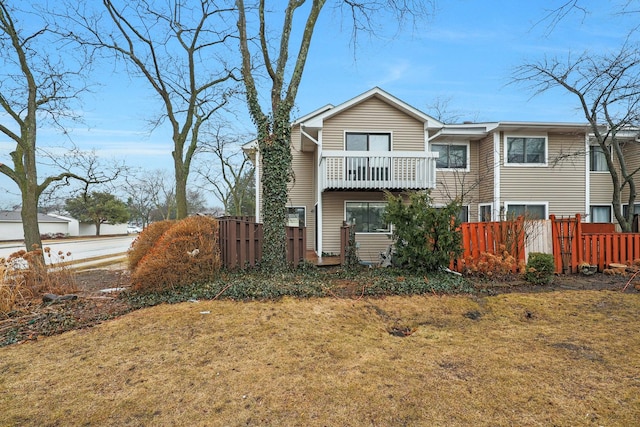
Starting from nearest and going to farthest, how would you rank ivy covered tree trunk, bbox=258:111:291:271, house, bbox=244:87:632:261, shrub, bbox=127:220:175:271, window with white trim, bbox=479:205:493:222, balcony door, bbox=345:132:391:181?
shrub, bbox=127:220:175:271 < ivy covered tree trunk, bbox=258:111:291:271 < balcony door, bbox=345:132:391:181 < house, bbox=244:87:632:261 < window with white trim, bbox=479:205:493:222

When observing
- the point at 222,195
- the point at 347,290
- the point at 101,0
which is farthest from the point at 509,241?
the point at 222,195

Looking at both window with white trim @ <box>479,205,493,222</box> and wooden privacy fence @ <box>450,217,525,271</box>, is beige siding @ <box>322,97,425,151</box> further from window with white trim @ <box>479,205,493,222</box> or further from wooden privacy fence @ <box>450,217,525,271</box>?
wooden privacy fence @ <box>450,217,525,271</box>

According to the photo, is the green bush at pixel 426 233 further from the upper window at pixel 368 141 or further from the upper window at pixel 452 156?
the upper window at pixel 452 156

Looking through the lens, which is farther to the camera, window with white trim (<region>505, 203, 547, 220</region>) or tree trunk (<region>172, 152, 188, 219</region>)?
tree trunk (<region>172, 152, 188, 219</region>)

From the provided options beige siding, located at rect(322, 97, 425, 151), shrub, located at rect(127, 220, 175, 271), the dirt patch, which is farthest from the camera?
beige siding, located at rect(322, 97, 425, 151)

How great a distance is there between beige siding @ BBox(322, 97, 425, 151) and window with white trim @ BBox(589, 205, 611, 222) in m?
8.95

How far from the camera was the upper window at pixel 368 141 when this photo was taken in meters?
12.3

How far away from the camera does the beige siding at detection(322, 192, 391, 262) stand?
12156 millimetres

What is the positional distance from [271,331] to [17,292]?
4.41 metres

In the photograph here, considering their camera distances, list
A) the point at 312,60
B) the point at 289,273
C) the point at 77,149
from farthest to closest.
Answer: the point at 77,149
the point at 312,60
the point at 289,273

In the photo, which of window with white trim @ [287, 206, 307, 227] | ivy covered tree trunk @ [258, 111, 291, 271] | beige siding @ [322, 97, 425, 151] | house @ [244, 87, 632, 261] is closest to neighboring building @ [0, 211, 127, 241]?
house @ [244, 87, 632, 261]

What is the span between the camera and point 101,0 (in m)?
12.1

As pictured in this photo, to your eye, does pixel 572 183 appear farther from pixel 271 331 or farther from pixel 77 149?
pixel 77 149

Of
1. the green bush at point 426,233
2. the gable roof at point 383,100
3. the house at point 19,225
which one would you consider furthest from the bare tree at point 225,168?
the house at point 19,225
